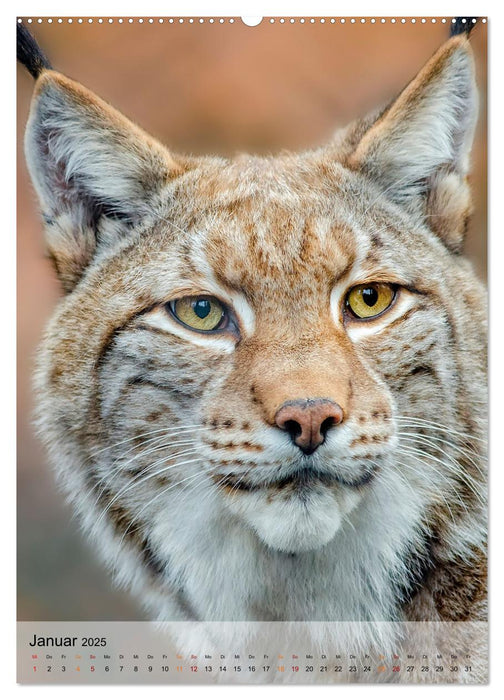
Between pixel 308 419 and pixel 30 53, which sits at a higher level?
pixel 30 53

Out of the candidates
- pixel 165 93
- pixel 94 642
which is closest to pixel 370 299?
pixel 165 93

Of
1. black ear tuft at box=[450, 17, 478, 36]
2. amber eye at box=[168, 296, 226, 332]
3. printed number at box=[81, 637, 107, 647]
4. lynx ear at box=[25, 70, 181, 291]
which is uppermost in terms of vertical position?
black ear tuft at box=[450, 17, 478, 36]

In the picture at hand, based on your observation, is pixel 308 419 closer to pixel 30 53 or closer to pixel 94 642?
pixel 94 642

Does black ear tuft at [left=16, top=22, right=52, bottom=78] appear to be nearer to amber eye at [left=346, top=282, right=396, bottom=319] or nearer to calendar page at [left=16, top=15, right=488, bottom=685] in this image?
calendar page at [left=16, top=15, right=488, bottom=685]

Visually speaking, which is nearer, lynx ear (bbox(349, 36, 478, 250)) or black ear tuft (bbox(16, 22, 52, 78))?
lynx ear (bbox(349, 36, 478, 250))

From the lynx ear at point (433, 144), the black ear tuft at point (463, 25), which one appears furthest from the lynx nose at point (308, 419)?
the black ear tuft at point (463, 25)

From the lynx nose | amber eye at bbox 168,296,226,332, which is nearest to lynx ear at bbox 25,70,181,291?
amber eye at bbox 168,296,226,332

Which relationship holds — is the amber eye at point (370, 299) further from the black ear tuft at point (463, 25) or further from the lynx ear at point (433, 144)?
the black ear tuft at point (463, 25)
